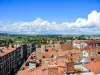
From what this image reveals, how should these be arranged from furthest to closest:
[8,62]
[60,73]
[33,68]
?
[8,62] < [33,68] < [60,73]

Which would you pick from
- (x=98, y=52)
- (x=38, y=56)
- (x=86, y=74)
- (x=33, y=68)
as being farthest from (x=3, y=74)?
(x=86, y=74)

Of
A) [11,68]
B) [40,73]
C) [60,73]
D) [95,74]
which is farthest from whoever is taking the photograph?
[11,68]

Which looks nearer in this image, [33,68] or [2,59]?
[33,68]

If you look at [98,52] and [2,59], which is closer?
[2,59]

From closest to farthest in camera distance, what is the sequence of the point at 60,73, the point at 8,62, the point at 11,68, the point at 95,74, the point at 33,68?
the point at 95,74 < the point at 60,73 < the point at 33,68 < the point at 8,62 < the point at 11,68

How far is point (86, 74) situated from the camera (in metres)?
36.6

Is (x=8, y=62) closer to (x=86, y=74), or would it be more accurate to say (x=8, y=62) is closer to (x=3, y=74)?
(x=3, y=74)

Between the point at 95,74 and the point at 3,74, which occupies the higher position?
the point at 95,74

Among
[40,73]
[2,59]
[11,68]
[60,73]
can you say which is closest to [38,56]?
[2,59]

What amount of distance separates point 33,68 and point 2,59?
93.5ft

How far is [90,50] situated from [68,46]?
1245 centimetres

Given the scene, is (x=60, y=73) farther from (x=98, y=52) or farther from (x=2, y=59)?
(x=98, y=52)

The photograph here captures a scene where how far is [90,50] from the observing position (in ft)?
306

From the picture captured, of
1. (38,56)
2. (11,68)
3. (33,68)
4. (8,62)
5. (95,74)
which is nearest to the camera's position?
(95,74)
